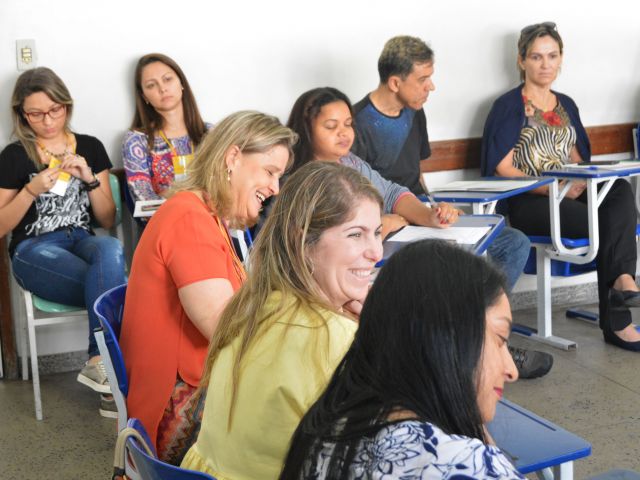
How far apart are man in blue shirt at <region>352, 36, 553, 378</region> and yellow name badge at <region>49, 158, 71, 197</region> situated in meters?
1.14

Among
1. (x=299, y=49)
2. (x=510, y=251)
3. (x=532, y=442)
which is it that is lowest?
(x=510, y=251)

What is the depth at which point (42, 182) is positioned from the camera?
11.0 feet

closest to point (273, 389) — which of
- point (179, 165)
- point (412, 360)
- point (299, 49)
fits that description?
point (412, 360)

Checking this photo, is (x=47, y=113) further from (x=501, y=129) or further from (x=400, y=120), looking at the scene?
(x=501, y=129)

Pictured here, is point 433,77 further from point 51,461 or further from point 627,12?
point 51,461

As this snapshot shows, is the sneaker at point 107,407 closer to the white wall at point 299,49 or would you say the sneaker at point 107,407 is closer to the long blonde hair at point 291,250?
the white wall at point 299,49

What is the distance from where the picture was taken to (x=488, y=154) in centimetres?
415

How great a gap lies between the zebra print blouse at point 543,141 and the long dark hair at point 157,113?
4.82 ft

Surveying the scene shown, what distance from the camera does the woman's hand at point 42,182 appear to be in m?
3.37

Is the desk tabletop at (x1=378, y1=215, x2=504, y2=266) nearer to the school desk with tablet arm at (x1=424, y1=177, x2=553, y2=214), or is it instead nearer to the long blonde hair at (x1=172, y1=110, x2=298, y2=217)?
the school desk with tablet arm at (x1=424, y1=177, x2=553, y2=214)

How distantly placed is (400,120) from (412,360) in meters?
2.99

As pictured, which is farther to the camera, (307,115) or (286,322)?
(307,115)

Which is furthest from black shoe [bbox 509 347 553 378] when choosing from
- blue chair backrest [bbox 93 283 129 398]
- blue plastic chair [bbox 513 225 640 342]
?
blue chair backrest [bbox 93 283 129 398]

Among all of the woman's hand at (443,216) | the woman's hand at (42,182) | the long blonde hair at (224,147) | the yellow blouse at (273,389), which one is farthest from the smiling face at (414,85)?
the yellow blouse at (273,389)
